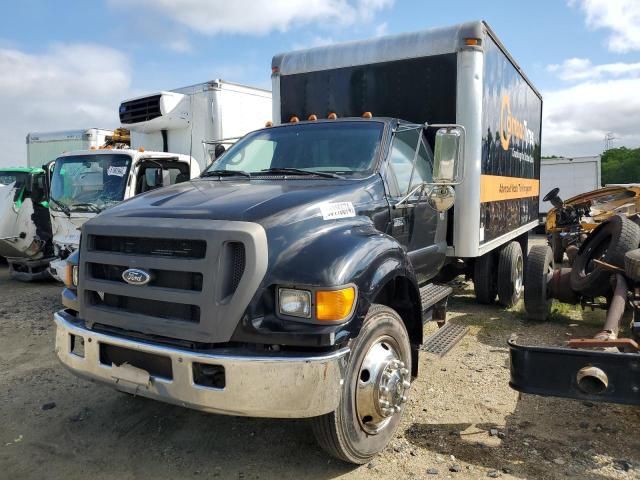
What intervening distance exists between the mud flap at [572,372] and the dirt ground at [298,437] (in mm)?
502

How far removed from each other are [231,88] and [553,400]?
22.6 feet

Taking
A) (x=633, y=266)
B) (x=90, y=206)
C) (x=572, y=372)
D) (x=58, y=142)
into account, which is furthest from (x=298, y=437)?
(x=58, y=142)

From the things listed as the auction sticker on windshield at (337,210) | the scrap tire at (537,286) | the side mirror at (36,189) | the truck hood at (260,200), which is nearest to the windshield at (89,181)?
the side mirror at (36,189)

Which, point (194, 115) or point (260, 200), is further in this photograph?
point (194, 115)

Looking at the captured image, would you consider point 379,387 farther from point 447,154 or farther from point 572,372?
point 447,154

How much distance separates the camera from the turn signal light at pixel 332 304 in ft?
8.80

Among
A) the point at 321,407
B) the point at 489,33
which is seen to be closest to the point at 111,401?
the point at 321,407

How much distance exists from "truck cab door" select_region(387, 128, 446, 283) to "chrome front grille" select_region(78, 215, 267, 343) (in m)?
1.57

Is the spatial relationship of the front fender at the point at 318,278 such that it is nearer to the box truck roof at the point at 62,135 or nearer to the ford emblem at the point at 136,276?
the ford emblem at the point at 136,276

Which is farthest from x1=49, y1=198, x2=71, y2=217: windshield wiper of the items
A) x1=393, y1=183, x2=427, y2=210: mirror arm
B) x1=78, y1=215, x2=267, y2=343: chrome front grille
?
x1=393, y1=183, x2=427, y2=210: mirror arm

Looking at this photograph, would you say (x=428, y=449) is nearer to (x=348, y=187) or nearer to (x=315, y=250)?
(x=315, y=250)

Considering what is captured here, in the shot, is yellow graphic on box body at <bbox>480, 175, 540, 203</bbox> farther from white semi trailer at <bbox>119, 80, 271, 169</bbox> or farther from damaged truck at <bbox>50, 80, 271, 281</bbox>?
white semi trailer at <bbox>119, 80, 271, 169</bbox>

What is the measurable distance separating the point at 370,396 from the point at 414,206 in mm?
1797

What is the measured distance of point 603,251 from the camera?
19.0ft
